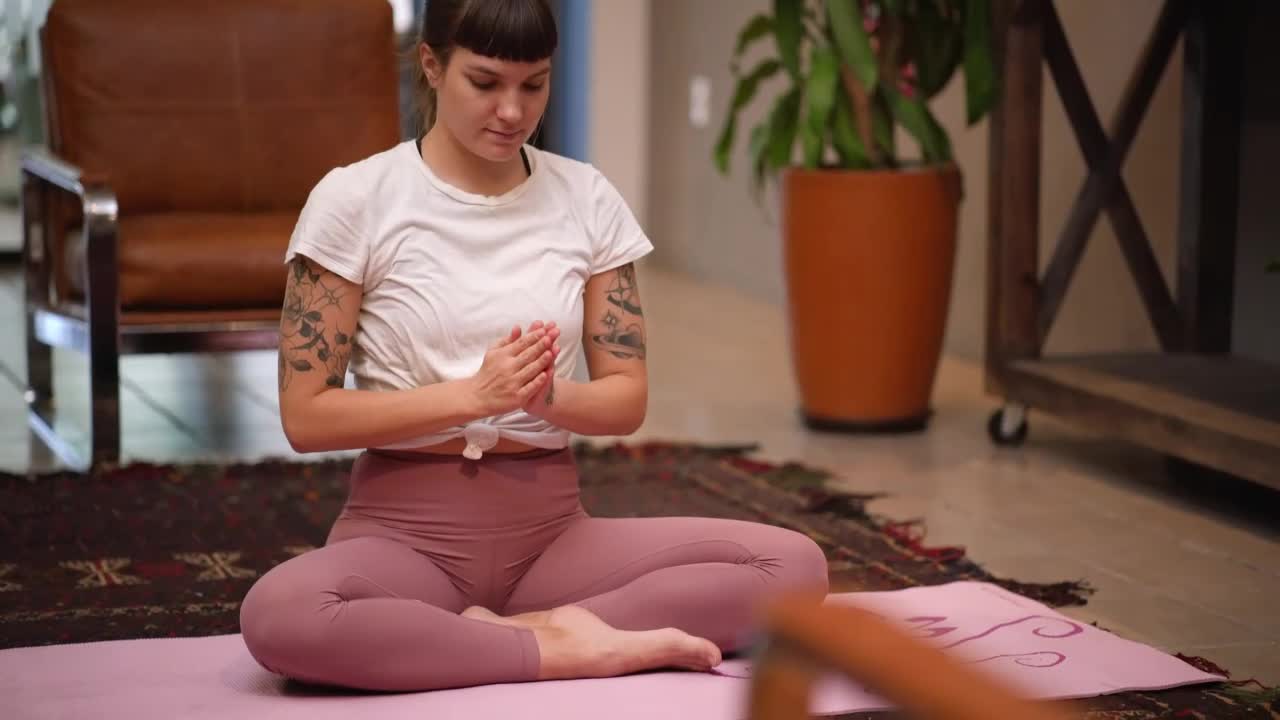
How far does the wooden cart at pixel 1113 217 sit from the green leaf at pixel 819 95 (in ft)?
1.08

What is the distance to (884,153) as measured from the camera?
3.44m

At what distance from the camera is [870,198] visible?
329cm

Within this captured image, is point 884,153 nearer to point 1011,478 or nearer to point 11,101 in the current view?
point 1011,478

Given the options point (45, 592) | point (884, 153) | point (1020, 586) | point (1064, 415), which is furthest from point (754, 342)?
point (45, 592)

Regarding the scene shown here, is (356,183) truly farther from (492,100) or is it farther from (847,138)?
(847,138)

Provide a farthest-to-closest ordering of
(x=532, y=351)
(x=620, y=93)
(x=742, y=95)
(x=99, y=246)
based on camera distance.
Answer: (x=620, y=93) → (x=742, y=95) → (x=99, y=246) → (x=532, y=351)

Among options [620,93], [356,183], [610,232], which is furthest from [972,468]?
[620,93]

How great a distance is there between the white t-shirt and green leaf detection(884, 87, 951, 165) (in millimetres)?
1672

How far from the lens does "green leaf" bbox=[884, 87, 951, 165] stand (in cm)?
334

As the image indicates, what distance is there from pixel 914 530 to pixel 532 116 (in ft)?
3.83

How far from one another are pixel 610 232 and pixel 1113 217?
1736 millimetres

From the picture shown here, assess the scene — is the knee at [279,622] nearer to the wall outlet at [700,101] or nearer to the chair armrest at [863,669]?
the chair armrest at [863,669]

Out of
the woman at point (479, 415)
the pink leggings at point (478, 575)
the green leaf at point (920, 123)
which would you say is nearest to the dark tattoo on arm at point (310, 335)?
the woman at point (479, 415)

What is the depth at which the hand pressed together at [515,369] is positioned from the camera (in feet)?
5.33
